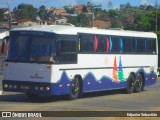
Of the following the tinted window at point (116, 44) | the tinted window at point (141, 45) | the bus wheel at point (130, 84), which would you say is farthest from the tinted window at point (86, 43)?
the tinted window at point (141, 45)

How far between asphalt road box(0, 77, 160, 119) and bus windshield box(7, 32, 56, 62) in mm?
1638

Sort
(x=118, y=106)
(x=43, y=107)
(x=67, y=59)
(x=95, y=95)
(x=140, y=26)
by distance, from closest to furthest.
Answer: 1. (x=43, y=107)
2. (x=118, y=106)
3. (x=67, y=59)
4. (x=95, y=95)
5. (x=140, y=26)

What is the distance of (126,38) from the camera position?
26344mm

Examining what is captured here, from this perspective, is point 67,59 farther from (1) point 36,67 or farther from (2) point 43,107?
(2) point 43,107

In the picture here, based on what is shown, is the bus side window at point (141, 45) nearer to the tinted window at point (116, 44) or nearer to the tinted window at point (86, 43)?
the tinted window at point (116, 44)

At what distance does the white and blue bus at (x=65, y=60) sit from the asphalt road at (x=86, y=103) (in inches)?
19.4

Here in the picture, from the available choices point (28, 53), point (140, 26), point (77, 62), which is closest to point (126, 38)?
point (77, 62)

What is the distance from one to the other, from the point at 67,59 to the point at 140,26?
5730cm

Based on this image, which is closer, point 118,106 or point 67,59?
point 118,106

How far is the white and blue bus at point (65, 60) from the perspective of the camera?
20.5 m

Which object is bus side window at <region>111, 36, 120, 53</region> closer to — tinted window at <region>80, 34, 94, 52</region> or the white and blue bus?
the white and blue bus

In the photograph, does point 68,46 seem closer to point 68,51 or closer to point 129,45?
point 68,51

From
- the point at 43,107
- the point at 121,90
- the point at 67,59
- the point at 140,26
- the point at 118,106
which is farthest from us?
the point at 140,26

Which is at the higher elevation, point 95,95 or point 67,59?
point 67,59
